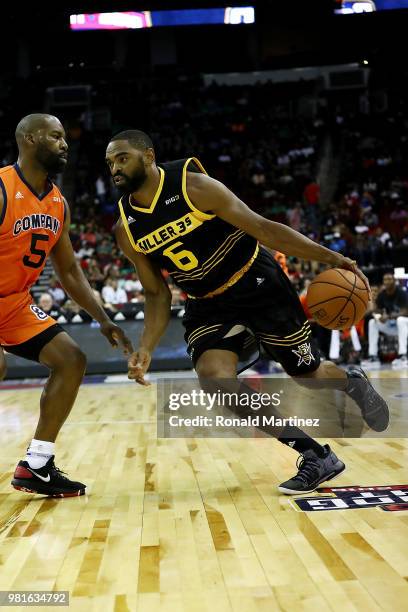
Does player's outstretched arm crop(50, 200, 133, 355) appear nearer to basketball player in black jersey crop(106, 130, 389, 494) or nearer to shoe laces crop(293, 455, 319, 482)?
basketball player in black jersey crop(106, 130, 389, 494)

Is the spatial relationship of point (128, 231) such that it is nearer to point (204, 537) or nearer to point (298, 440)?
point (298, 440)

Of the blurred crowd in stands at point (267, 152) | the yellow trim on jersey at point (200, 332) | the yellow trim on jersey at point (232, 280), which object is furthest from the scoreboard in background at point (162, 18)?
the yellow trim on jersey at point (200, 332)

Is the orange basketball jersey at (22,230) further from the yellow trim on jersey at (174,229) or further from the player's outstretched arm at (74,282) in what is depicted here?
the yellow trim on jersey at (174,229)

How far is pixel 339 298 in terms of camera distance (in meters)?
3.87

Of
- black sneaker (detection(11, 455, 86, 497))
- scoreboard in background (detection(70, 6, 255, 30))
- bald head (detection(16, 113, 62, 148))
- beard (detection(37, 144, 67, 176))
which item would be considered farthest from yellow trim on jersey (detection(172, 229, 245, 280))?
scoreboard in background (detection(70, 6, 255, 30))

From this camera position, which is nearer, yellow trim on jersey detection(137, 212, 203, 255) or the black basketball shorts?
yellow trim on jersey detection(137, 212, 203, 255)

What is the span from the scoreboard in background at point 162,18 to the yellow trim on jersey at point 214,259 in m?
19.7

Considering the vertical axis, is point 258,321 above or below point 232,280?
below

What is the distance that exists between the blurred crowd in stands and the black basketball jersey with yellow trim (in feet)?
39.6

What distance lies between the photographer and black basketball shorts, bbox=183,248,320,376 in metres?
3.78

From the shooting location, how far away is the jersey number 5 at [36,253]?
12.6ft

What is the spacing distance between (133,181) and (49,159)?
20.2 inches

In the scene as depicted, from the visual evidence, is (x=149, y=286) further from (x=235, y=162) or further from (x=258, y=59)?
(x=258, y=59)

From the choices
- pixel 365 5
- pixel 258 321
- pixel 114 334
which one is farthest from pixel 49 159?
pixel 365 5
